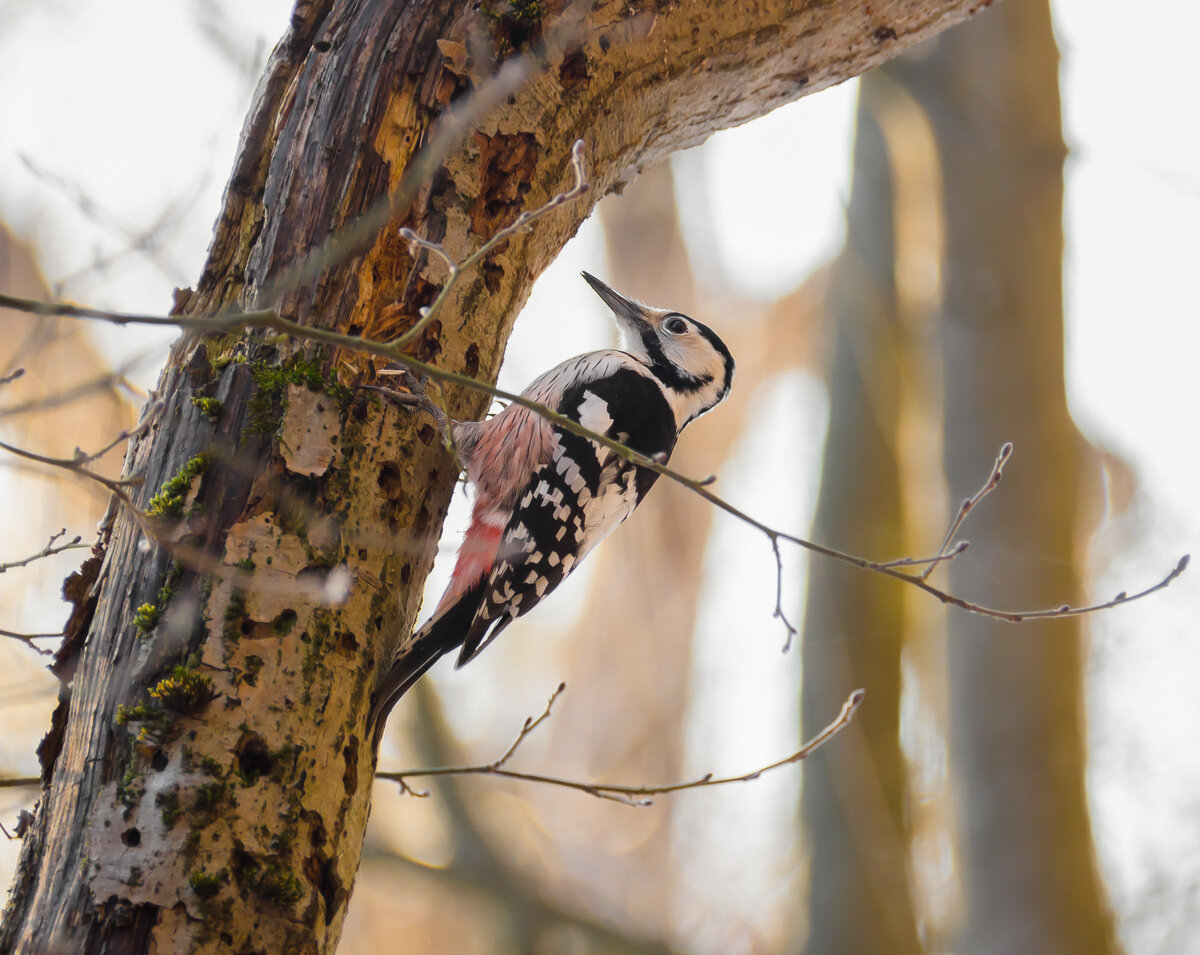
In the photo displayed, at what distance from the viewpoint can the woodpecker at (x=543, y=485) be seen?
2592mm

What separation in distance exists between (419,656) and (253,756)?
462 mm

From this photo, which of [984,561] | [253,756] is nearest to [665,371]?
[984,561]

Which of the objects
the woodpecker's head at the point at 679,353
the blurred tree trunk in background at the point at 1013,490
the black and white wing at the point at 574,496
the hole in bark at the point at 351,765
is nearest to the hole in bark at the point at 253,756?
the hole in bark at the point at 351,765

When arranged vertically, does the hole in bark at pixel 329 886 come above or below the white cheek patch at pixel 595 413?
below

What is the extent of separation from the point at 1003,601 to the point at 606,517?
2.09m

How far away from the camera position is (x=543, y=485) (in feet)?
9.46

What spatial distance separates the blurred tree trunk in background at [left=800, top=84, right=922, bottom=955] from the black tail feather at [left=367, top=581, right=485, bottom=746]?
3.47 metres

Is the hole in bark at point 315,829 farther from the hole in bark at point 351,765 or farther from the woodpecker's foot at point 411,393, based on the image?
the woodpecker's foot at point 411,393

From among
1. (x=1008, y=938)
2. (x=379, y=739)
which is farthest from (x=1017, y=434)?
(x=379, y=739)

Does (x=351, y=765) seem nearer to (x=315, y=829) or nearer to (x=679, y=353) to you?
(x=315, y=829)

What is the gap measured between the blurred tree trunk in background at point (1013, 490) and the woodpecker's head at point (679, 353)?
1555 millimetres

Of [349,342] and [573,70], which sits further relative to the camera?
[573,70]

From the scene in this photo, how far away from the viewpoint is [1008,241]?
484 cm

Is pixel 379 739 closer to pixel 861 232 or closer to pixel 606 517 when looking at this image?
pixel 606 517
